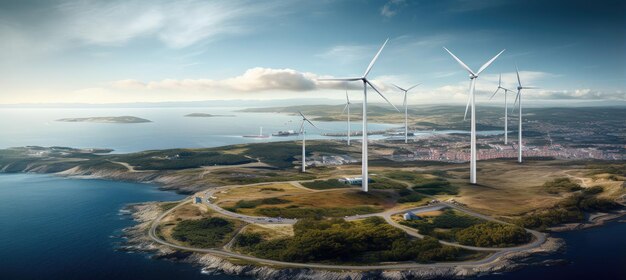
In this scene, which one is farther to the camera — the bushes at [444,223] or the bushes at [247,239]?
the bushes at [444,223]

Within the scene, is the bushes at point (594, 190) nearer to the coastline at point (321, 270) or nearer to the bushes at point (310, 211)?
the coastline at point (321, 270)

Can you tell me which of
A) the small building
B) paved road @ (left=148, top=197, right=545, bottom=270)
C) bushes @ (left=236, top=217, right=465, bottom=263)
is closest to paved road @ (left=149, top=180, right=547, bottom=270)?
paved road @ (left=148, top=197, right=545, bottom=270)

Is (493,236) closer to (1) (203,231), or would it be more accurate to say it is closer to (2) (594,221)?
(2) (594,221)

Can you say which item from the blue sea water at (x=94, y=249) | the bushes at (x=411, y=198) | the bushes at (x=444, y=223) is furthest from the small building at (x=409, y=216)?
the blue sea water at (x=94, y=249)

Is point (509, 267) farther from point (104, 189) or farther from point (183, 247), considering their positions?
point (104, 189)

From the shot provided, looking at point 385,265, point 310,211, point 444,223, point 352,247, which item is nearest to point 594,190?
point 444,223

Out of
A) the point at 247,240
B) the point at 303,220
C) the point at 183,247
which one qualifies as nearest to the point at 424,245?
the point at 303,220
